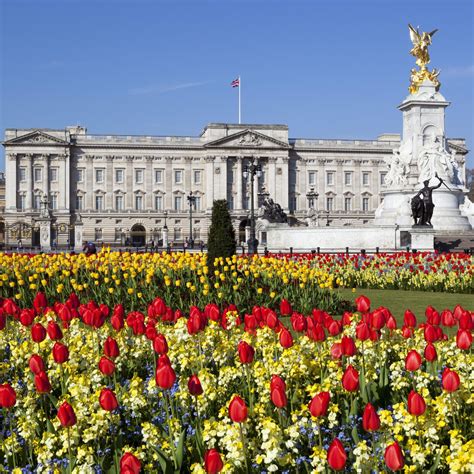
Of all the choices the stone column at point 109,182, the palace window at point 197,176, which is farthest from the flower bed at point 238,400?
the palace window at point 197,176

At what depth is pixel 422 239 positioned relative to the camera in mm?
30312

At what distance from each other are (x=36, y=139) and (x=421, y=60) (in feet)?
190

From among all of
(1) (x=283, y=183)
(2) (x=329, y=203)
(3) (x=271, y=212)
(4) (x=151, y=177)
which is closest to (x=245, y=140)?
(1) (x=283, y=183)

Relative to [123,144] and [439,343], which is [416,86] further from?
[123,144]

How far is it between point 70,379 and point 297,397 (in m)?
1.86

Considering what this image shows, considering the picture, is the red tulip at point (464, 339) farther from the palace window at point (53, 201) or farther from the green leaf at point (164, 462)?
the palace window at point (53, 201)

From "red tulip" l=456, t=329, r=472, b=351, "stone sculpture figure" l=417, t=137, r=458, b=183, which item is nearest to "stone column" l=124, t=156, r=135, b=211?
"stone sculpture figure" l=417, t=137, r=458, b=183

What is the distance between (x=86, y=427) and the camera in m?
5.14

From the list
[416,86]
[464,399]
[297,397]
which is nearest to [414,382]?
[464,399]

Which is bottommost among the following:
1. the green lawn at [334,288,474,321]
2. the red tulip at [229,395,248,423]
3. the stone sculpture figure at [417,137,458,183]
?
the green lawn at [334,288,474,321]

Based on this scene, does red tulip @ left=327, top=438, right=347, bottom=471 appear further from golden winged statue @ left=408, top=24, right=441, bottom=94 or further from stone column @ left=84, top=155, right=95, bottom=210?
stone column @ left=84, top=155, right=95, bottom=210

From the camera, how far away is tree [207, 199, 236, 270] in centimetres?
1698

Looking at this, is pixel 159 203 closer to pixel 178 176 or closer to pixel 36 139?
→ pixel 178 176

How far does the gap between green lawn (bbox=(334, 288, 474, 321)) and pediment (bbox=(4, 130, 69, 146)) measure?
247 feet
